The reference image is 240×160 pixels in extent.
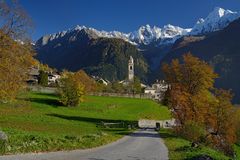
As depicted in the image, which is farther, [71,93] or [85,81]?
[85,81]

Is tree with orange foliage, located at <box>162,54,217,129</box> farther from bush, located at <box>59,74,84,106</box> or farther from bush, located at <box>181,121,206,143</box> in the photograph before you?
bush, located at <box>59,74,84,106</box>

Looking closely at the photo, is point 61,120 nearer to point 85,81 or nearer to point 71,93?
point 71,93

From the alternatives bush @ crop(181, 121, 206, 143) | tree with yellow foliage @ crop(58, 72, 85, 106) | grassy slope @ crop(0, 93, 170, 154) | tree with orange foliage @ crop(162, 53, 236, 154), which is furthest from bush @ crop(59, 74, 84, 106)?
bush @ crop(181, 121, 206, 143)

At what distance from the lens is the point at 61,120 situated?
2815 inches

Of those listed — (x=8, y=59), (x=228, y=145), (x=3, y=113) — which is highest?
(x=8, y=59)

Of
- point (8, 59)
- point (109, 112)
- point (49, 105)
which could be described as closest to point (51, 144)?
point (8, 59)

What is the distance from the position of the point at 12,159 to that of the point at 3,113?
43.0 m

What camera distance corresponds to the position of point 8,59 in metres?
40.8

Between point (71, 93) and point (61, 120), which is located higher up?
point (71, 93)

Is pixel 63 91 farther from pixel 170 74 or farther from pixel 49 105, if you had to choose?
pixel 170 74

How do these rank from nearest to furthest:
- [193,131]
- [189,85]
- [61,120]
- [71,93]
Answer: [193,131], [189,85], [61,120], [71,93]

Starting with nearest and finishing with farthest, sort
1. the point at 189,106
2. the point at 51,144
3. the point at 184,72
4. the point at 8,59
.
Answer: the point at 51,144
the point at 8,59
the point at 189,106
the point at 184,72

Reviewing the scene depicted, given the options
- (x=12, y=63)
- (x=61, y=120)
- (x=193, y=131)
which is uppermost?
(x=12, y=63)

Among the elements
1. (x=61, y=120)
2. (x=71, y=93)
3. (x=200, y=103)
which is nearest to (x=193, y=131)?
(x=200, y=103)
